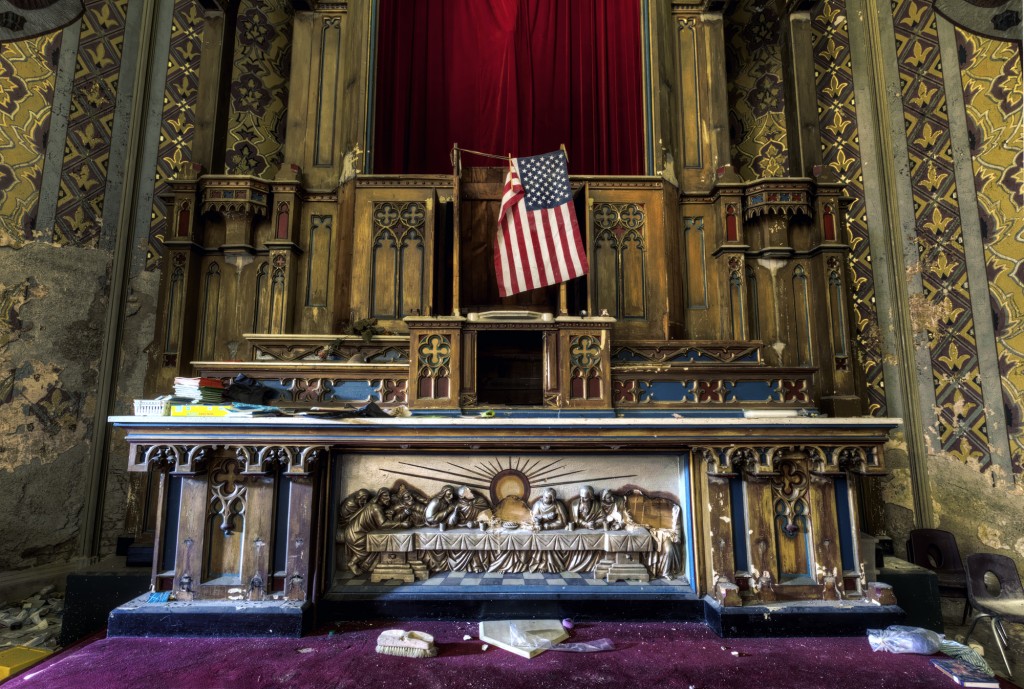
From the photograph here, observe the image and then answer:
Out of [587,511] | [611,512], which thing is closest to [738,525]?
[611,512]

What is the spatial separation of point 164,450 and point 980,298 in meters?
6.25

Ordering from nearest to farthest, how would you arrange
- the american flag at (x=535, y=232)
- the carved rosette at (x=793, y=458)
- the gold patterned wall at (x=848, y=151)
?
the carved rosette at (x=793, y=458) < the american flag at (x=535, y=232) < the gold patterned wall at (x=848, y=151)

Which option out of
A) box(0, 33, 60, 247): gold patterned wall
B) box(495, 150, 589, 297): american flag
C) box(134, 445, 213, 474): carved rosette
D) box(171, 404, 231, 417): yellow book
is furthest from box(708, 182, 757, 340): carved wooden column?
box(0, 33, 60, 247): gold patterned wall

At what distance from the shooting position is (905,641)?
275 cm

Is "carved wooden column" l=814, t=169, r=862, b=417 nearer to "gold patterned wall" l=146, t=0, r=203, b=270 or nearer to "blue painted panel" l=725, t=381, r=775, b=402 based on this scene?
"blue painted panel" l=725, t=381, r=775, b=402

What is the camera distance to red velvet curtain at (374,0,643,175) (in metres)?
5.90

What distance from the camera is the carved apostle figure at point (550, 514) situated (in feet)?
10.7

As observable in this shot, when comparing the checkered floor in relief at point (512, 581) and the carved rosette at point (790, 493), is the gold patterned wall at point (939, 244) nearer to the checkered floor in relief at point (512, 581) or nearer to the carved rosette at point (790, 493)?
the carved rosette at point (790, 493)

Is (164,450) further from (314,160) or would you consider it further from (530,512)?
(314,160)

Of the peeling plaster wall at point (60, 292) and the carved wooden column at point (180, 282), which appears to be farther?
the carved wooden column at point (180, 282)

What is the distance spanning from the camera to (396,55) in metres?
6.02

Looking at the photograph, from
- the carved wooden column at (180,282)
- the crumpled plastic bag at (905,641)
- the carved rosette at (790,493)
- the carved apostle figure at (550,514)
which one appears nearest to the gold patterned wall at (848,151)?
the carved rosette at (790,493)

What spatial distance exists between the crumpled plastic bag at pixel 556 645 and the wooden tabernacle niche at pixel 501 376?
1.32ft

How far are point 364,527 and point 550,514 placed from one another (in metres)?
1.06
